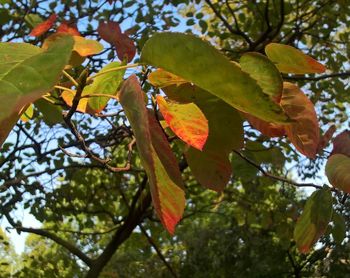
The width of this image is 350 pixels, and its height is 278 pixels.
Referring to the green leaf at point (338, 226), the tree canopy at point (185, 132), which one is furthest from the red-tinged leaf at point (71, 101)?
the green leaf at point (338, 226)

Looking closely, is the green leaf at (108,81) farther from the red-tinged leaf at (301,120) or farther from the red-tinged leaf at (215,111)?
the red-tinged leaf at (301,120)

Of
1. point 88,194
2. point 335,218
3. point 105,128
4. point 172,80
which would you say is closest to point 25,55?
point 172,80

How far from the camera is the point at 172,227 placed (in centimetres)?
61

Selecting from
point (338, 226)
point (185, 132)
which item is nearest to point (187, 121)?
point (185, 132)

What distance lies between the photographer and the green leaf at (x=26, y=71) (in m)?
0.41

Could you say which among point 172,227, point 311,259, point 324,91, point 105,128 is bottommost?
point 172,227

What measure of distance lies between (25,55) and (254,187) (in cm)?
428

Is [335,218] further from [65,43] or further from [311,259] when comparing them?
[311,259]

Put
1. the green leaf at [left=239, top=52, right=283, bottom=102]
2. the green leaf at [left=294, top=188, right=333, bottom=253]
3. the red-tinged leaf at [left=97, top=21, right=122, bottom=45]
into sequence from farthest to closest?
the red-tinged leaf at [left=97, top=21, right=122, bottom=45]
the green leaf at [left=294, top=188, right=333, bottom=253]
the green leaf at [left=239, top=52, right=283, bottom=102]

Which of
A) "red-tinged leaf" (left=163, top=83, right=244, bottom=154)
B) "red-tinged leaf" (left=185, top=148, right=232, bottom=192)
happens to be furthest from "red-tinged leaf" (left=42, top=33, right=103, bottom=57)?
"red-tinged leaf" (left=185, top=148, right=232, bottom=192)

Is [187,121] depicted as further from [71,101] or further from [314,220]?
[314,220]

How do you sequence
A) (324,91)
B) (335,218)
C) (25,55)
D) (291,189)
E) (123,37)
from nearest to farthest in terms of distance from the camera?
(25,55), (123,37), (335,218), (291,189), (324,91)

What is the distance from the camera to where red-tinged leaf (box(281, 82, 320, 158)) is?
0.70 metres

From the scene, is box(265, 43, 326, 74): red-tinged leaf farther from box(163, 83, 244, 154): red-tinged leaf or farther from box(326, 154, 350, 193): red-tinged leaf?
box(326, 154, 350, 193): red-tinged leaf
